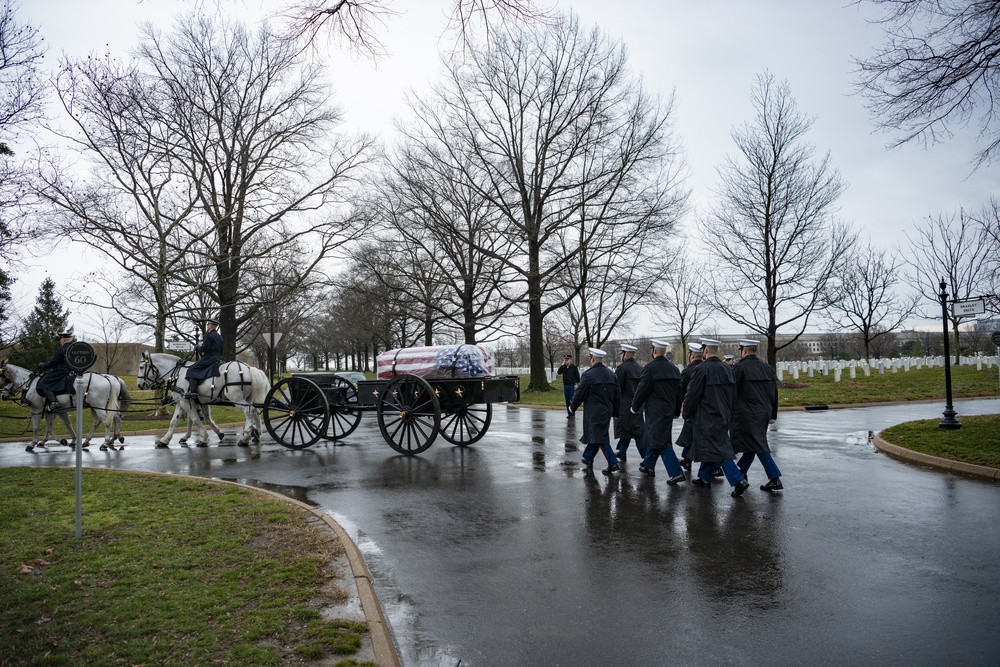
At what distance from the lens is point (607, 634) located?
407cm

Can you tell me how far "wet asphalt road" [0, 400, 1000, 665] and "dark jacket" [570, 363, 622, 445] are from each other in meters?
0.61

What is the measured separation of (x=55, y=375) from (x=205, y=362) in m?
3.08

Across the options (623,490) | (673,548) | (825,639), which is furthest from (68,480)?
(825,639)

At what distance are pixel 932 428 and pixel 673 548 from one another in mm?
9655

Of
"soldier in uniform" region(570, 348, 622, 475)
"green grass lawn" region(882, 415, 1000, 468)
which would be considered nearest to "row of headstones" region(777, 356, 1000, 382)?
"green grass lawn" region(882, 415, 1000, 468)

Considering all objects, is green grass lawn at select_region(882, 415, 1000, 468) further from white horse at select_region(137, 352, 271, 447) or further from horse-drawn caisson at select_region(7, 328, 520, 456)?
white horse at select_region(137, 352, 271, 447)

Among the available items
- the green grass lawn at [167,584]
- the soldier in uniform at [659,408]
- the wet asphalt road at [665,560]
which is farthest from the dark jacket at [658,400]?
the green grass lawn at [167,584]

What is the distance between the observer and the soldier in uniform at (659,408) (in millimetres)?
9180

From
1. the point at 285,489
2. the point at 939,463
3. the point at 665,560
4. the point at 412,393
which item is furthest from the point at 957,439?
the point at 285,489

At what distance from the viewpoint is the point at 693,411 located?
8656 millimetres

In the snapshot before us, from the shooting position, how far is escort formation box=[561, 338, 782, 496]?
835 centimetres

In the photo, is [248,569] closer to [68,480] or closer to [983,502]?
[68,480]

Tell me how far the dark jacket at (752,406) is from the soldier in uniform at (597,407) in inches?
72.6

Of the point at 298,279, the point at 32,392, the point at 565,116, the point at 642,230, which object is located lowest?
the point at 32,392
